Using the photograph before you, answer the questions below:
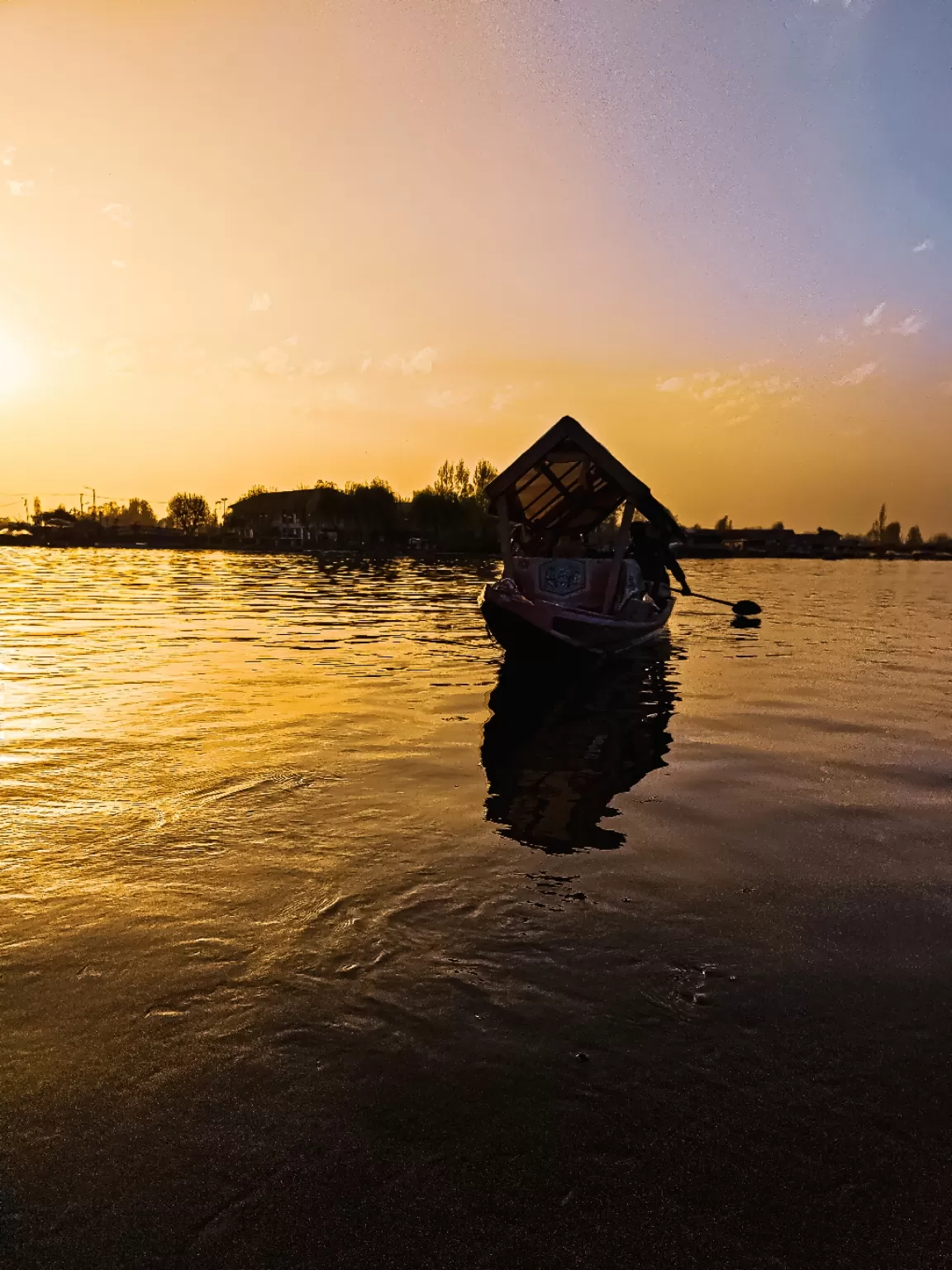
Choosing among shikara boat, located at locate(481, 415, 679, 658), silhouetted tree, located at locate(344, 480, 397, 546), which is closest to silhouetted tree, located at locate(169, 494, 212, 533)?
silhouetted tree, located at locate(344, 480, 397, 546)

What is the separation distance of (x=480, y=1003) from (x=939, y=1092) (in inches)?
79.8

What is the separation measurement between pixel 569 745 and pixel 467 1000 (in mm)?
6334

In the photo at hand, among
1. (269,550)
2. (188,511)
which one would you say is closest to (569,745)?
(269,550)

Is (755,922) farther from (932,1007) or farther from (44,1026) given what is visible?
(44,1026)

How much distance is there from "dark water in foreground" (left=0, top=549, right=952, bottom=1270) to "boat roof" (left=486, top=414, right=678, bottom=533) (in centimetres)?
705

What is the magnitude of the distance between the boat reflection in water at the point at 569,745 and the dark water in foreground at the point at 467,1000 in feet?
0.24

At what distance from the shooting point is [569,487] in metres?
17.9

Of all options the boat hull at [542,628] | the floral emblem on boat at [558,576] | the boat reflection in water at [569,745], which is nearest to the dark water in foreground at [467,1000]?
the boat reflection in water at [569,745]

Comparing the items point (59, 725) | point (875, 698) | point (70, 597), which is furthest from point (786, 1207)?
point (70, 597)

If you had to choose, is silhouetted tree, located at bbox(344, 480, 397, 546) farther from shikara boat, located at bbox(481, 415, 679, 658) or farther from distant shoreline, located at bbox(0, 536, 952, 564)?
shikara boat, located at bbox(481, 415, 679, 658)

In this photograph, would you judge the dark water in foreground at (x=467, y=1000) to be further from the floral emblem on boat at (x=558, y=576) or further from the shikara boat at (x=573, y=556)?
the floral emblem on boat at (x=558, y=576)

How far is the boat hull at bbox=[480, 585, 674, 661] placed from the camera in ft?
48.4

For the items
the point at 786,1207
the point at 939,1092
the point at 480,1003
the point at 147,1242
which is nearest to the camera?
the point at 147,1242

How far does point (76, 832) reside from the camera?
19.7 feet
